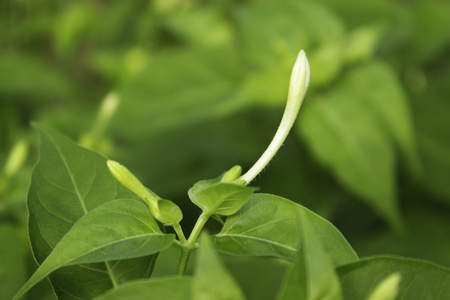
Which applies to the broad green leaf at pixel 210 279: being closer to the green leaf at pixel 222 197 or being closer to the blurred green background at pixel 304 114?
the green leaf at pixel 222 197

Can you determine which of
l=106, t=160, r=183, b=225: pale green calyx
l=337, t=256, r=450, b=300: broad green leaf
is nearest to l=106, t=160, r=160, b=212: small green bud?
l=106, t=160, r=183, b=225: pale green calyx

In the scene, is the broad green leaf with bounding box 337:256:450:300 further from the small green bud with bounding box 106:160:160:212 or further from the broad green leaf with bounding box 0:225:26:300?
the broad green leaf with bounding box 0:225:26:300

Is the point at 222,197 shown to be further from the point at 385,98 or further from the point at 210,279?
the point at 385,98

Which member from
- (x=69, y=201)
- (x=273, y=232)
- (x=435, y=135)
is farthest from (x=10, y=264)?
(x=435, y=135)

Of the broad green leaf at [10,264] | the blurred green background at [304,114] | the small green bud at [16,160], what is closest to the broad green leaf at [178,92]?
the blurred green background at [304,114]

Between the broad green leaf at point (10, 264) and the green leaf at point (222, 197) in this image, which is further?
the broad green leaf at point (10, 264)

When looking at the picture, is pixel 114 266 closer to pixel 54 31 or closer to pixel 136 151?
pixel 136 151
